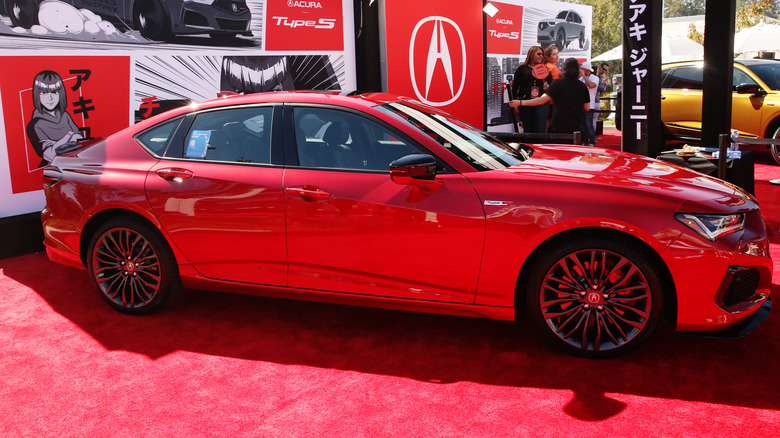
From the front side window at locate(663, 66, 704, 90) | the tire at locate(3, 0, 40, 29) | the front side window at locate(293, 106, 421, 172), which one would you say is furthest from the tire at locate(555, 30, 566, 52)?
the front side window at locate(293, 106, 421, 172)

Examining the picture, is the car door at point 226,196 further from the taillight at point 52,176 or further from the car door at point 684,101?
the car door at point 684,101

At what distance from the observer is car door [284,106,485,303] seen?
12.1 ft

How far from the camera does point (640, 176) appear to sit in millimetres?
3748

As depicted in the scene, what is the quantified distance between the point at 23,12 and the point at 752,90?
1096 cm

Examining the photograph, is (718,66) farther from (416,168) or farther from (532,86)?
(416,168)

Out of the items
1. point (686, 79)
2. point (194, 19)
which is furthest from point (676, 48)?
point (194, 19)

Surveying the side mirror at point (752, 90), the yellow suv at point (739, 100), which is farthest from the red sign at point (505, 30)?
the side mirror at point (752, 90)

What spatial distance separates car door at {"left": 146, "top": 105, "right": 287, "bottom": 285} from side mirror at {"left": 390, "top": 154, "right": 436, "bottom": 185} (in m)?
0.80

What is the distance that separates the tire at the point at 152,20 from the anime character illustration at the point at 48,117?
102 centimetres

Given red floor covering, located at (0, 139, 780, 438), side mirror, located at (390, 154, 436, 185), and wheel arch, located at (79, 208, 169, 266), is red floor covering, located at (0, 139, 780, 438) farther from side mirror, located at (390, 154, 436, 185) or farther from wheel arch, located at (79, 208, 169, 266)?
side mirror, located at (390, 154, 436, 185)

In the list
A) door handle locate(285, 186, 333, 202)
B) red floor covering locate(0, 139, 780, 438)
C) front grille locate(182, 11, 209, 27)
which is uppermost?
front grille locate(182, 11, 209, 27)

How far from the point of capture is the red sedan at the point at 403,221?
11.4ft

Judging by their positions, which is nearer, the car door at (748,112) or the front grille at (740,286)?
the front grille at (740,286)

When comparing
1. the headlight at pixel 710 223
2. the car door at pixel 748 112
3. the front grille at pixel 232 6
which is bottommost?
the headlight at pixel 710 223
